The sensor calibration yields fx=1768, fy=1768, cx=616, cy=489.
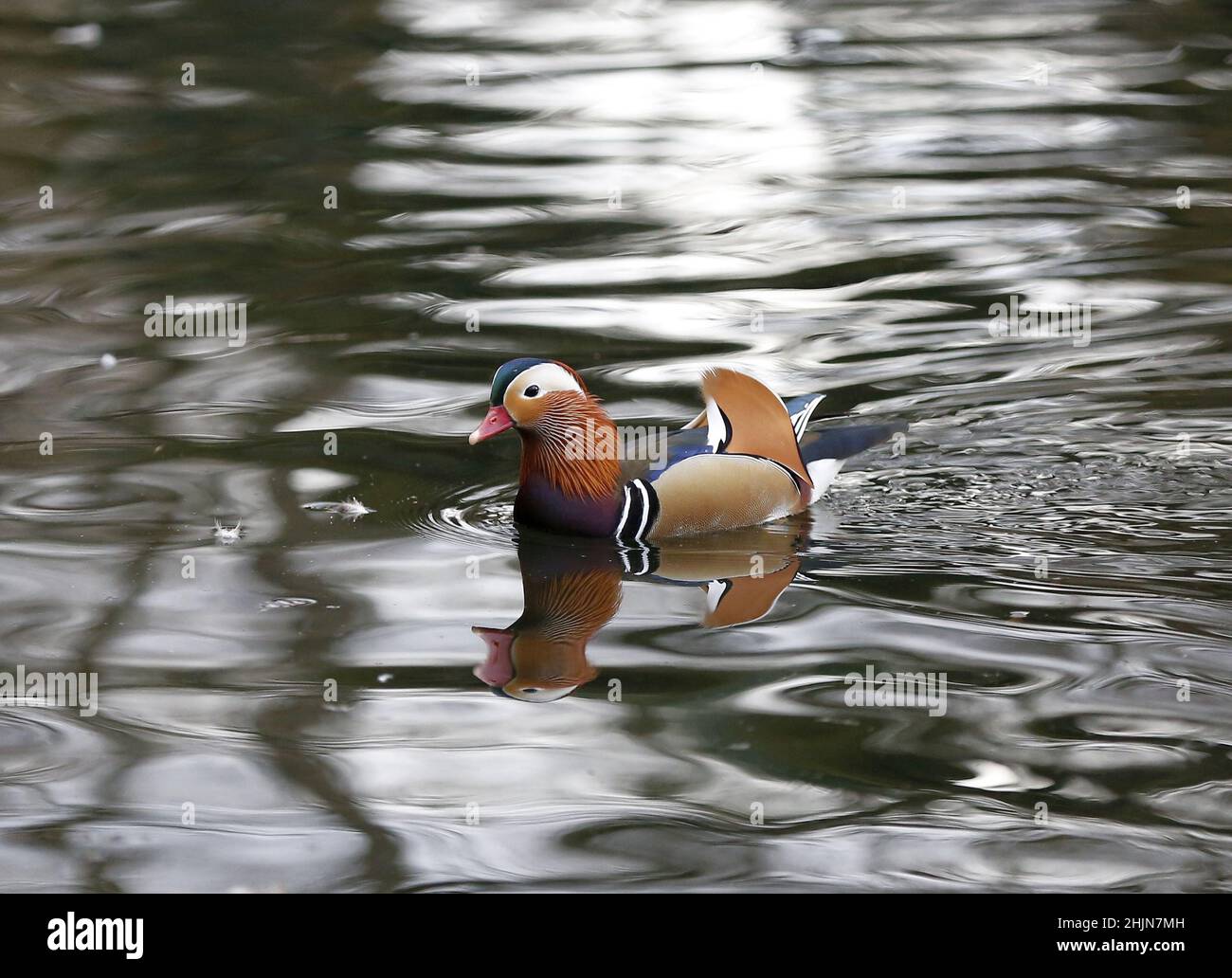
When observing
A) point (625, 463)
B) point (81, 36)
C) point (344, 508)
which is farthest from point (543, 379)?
point (81, 36)

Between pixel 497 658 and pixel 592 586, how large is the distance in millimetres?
657

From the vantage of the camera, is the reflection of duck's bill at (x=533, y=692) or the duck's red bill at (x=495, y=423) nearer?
the reflection of duck's bill at (x=533, y=692)

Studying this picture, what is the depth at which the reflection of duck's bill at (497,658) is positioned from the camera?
5.55 metres

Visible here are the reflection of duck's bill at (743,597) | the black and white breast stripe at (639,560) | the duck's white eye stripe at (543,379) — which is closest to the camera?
the reflection of duck's bill at (743,597)

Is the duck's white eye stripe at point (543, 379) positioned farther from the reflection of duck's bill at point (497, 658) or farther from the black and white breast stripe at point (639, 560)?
the reflection of duck's bill at point (497, 658)

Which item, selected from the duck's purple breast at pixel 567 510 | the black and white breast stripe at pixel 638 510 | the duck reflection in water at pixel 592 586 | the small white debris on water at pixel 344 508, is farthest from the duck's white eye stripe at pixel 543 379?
the small white debris on water at pixel 344 508

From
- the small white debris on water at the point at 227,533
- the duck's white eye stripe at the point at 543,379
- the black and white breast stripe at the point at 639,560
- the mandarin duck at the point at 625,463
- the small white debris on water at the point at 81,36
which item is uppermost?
the small white debris on water at the point at 81,36

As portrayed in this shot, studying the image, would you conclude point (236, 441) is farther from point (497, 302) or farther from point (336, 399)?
point (497, 302)

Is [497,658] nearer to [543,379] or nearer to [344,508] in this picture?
[543,379]

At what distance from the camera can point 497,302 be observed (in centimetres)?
956

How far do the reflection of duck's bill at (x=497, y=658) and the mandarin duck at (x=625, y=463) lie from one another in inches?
30.8

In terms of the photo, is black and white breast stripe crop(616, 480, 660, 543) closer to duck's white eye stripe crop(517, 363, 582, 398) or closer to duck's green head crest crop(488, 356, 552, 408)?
duck's white eye stripe crop(517, 363, 582, 398)

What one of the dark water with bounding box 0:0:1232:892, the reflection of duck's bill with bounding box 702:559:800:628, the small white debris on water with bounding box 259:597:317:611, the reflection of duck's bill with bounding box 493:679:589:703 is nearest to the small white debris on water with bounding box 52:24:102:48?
the dark water with bounding box 0:0:1232:892

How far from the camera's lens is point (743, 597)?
613cm
